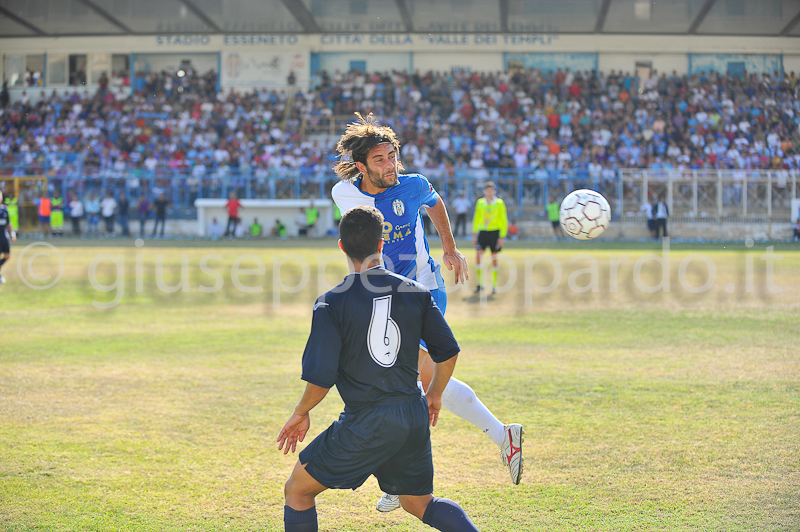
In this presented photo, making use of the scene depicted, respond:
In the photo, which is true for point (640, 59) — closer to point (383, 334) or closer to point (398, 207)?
point (398, 207)

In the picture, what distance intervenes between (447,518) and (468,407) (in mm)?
1219

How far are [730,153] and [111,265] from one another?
2705 centimetres

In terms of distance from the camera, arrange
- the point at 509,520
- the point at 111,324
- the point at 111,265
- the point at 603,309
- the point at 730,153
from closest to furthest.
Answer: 1. the point at 509,520
2. the point at 111,324
3. the point at 603,309
4. the point at 111,265
5. the point at 730,153

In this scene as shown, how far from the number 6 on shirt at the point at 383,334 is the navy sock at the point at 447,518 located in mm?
692

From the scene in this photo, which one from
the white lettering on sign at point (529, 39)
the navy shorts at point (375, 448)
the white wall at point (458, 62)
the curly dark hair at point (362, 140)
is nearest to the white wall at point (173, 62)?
the white wall at point (458, 62)

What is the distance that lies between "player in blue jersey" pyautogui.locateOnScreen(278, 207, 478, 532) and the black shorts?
1127cm

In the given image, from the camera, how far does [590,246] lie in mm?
26109

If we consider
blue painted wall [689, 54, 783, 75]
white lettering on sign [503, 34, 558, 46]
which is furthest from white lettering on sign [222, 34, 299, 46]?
blue painted wall [689, 54, 783, 75]

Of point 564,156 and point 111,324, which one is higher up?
point 564,156

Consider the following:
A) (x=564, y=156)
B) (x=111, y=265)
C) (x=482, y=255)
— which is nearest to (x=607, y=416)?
(x=482, y=255)

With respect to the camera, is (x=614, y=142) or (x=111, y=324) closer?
(x=111, y=324)

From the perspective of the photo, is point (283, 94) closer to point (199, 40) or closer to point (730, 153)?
point (199, 40)

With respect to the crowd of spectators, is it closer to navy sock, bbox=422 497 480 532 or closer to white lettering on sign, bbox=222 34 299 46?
white lettering on sign, bbox=222 34 299 46

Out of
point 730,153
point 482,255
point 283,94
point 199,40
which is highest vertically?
point 199,40
